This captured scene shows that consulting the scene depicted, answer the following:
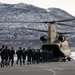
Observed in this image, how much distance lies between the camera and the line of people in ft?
142

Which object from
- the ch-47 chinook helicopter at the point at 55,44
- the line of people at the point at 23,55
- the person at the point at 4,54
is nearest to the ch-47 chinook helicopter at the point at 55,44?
the ch-47 chinook helicopter at the point at 55,44

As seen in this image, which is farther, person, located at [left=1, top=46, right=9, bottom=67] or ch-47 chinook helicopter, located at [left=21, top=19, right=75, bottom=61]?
ch-47 chinook helicopter, located at [left=21, top=19, right=75, bottom=61]

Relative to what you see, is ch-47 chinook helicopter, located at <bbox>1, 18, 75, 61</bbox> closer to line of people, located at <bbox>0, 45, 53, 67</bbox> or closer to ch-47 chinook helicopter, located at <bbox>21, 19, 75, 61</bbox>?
ch-47 chinook helicopter, located at <bbox>21, 19, 75, 61</bbox>

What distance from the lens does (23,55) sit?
47125mm

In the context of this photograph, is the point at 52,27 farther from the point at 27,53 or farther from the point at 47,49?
the point at 27,53

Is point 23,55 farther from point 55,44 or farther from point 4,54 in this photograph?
point 55,44

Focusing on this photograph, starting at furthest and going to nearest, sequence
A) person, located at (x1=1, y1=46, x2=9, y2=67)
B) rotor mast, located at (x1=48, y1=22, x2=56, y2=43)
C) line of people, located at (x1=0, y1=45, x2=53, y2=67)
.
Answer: rotor mast, located at (x1=48, y1=22, x2=56, y2=43)
line of people, located at (x1=0, y1=45, x2=53, y2=67)
person, located at (x1=1, y1=46, x2=9, y2=67)

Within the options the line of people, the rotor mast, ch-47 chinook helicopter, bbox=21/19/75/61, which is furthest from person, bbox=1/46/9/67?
ch-47 chinook helicopter, bbox=21/19/75/61

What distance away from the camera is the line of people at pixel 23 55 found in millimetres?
43281

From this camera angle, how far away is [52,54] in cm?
5956

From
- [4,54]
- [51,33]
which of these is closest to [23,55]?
[4,54]

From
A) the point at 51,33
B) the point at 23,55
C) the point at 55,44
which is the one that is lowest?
the point at 55,44

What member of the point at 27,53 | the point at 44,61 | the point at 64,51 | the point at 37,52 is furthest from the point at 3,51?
the point at 64,51

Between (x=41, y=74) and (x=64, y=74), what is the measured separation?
1.67 meters
